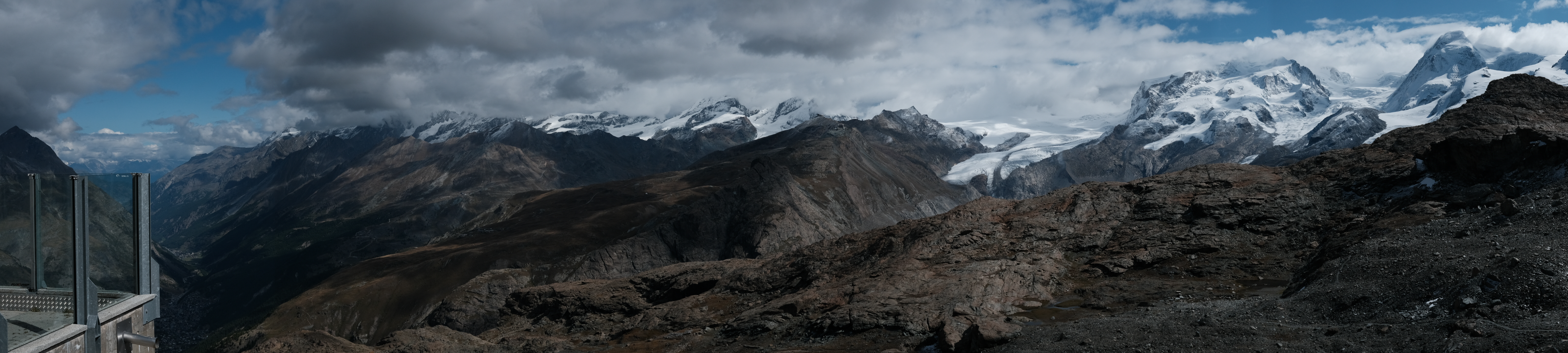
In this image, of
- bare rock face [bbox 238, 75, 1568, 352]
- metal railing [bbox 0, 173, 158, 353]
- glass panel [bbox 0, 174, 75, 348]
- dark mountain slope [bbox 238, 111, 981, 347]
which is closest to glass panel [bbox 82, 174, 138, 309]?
metal railing [bbox 0, 173, 158, 353]

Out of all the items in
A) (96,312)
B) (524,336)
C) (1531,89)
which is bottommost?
(524,336)

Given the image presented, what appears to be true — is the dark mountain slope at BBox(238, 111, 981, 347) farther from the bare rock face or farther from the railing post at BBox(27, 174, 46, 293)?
the railing post at BBox(27, 174, 46, 293)

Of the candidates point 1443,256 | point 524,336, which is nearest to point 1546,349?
point 1443,256

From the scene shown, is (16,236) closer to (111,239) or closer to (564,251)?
(111,239)

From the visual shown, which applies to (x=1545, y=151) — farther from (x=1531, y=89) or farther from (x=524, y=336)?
(x=524, y=336)

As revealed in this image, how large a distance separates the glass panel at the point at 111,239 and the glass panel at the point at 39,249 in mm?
249

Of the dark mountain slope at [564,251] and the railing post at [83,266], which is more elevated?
the railing post at [83,266]

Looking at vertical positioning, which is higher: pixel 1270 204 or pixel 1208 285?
pixel 1270 204

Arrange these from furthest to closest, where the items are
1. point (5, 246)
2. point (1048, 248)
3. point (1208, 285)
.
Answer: point (1048, 248) < point (1208, 285) < point (5, 246)

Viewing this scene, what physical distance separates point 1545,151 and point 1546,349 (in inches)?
594

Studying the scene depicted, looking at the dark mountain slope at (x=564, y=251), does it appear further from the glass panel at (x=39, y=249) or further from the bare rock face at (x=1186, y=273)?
the glass panel at (x=39, y=249)

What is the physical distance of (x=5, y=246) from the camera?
30.8 feet

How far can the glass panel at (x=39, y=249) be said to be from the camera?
30.5 ft

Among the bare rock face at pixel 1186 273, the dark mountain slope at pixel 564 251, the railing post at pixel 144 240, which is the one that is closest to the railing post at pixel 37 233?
the railing post at pixel 144 240
